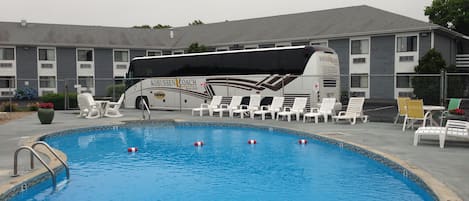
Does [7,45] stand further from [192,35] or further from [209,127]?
[209,127]

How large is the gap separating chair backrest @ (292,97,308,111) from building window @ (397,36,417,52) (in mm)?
13640

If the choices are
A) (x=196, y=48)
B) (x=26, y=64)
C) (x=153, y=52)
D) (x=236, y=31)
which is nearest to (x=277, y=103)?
(x=196, y=48)

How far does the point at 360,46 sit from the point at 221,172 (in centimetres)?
2342

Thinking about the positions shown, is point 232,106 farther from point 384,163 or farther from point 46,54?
point 46,54

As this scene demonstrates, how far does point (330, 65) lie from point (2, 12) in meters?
36.1

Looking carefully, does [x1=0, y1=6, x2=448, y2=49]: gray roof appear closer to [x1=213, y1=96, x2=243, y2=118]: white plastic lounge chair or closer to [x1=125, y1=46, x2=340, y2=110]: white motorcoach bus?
[x1=125, y1=46, x2=340, y2=110]: white motorcoach bus

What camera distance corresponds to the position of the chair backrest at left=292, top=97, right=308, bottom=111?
16.8m

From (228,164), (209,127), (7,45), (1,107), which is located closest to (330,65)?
(209,127)

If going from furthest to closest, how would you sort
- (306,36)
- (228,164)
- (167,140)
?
1. (306,36)
2. (167,140)
3. (228,164)

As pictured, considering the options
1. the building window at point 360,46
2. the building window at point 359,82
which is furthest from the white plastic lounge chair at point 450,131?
the building window at point 360,46

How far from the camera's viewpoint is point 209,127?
52.7ft

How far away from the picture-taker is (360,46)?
2917 centimetres

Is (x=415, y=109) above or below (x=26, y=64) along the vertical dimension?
below

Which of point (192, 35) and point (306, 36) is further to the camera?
point (192, 35)
